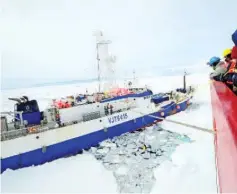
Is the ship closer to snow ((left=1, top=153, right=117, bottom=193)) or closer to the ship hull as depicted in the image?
the ship hull

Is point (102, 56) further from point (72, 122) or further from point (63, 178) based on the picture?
point (63, 178)

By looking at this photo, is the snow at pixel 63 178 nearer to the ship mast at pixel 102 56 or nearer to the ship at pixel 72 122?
the ship at pixel 72 122

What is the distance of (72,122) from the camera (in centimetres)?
767

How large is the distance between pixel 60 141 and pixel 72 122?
997mm

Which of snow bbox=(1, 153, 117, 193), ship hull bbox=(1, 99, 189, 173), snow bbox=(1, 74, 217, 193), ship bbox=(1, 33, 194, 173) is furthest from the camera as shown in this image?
ship bbox=(1, 33, 194, 173)

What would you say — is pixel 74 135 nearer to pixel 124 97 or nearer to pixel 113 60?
pixel 124 97

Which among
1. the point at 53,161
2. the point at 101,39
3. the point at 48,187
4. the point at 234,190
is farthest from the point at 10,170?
the point at 101,39

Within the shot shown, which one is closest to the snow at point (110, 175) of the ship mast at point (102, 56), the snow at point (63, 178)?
the snow at point (63, 178)

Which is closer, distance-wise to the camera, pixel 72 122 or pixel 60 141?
pixel 60 141

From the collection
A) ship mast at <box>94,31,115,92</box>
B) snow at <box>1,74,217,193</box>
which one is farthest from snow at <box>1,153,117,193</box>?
ship mast at <box>94,31,115,92</box>

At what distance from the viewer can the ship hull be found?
591cm

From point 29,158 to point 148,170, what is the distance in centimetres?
333

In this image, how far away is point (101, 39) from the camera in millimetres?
10586

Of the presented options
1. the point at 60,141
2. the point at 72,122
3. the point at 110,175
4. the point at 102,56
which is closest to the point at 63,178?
the point at 110,175
